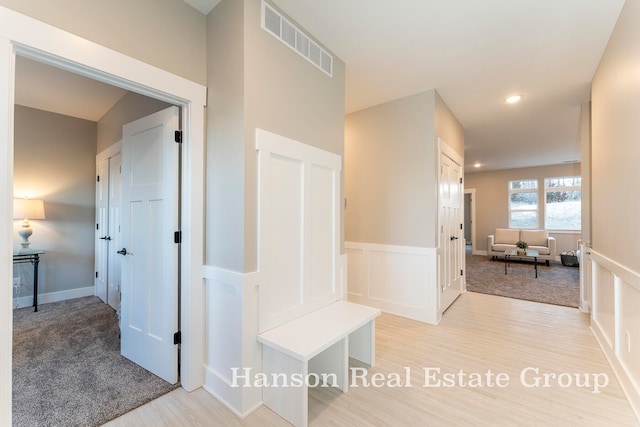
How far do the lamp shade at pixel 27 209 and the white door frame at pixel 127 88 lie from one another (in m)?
2.90

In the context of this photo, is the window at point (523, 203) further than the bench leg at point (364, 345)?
Yes

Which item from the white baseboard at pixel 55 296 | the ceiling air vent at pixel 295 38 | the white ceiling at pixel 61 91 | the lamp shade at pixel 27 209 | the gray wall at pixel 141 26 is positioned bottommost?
the white baseboard at pixel 55 296

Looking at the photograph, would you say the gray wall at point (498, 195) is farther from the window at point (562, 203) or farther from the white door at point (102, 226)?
the white door at point (102, 226)

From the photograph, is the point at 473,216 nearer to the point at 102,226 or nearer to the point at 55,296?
the point at 102,226

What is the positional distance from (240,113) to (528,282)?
5.43 metres

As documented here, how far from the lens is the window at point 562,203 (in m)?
7.23

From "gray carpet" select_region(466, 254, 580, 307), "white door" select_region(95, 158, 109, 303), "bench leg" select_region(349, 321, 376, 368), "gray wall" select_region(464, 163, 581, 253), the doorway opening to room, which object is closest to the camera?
the doorway opening to room

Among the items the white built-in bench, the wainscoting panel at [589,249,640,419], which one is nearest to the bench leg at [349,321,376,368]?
the white built-in bench

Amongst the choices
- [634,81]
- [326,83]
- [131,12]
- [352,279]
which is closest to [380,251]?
[352,279]

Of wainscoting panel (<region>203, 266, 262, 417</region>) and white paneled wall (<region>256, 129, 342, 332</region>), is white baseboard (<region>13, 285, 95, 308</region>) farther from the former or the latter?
white paneled wall (<region>256, 129, 342, 332</region>)

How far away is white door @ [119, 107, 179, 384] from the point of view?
193 centimetres

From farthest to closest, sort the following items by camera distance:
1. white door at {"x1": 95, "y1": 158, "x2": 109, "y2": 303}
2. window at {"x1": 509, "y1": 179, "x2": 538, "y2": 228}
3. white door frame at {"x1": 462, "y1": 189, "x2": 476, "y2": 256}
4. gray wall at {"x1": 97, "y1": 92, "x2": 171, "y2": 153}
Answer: white door frame at {"x1": 462, "y1": 189, "x2": 476, "y2": 256}, window at {"x1": 509, "y1": 179, "x2": 538, "y2": 228}, white door at {"x1": 95, "y1": 158, "x2": 109, "y2": 303}, gray wall at {"x1": 97, "y1": 92, "x2": 171, "y2": 153}

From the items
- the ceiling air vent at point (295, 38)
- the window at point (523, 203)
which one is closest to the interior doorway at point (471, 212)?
the window at point (523, 203)

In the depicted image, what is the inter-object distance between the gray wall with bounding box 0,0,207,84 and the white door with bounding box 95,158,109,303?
8.58 feet
